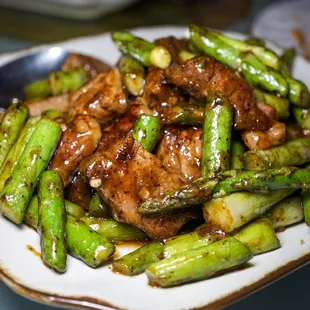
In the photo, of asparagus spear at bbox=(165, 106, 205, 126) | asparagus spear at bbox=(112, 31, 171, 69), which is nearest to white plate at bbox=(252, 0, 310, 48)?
asparagus spear at bbox=(112, 31, 171, 69)

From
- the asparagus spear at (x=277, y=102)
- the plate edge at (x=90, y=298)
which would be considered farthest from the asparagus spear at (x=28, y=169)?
the asparagus spear at (x=277, y=102)

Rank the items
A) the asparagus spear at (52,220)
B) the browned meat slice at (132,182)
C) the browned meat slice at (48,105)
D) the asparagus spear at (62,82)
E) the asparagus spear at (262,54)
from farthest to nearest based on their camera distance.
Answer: the asparagus spear at (62,82)
the browned meat slice at (48,105)
the asparagus spear at (262,54)
the browned meat slice at (132,182)
the asparagus spear at (52,220)

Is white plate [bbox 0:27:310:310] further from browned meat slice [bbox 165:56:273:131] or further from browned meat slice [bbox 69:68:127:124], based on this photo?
browned meat slice [bbox 69:68:127:124]

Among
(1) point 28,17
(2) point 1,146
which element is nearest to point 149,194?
(2) point 1,146

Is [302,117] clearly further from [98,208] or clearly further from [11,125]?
[11,125]

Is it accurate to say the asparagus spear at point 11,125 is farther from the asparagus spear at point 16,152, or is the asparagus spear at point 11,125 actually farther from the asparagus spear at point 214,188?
the asparagus spear at point 214,188

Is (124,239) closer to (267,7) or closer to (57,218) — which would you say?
(57,218)
